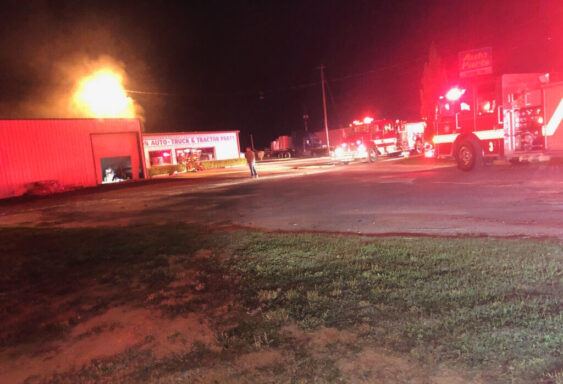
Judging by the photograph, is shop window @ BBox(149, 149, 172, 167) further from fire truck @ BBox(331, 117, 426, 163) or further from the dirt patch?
the dirt patch

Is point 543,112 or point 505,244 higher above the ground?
point 543,112

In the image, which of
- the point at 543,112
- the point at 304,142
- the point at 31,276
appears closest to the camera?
the point at 31,276

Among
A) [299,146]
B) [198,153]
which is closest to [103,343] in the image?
[198,153]

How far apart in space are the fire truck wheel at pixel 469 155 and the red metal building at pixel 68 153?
19876 millimetres

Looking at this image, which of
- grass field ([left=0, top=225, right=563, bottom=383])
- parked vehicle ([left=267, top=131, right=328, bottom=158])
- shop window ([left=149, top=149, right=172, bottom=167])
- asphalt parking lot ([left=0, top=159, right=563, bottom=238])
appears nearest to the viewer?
grass field ([left=0, top=225, right=563, bottom=383])

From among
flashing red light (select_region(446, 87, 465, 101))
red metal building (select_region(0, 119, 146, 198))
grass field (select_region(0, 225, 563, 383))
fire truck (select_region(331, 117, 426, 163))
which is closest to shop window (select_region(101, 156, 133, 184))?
red metal building (select_region(0, 119, 146, 198))

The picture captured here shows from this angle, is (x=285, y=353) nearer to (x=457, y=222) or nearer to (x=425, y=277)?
(x=425, y=277)

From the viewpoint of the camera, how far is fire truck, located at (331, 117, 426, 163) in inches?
998

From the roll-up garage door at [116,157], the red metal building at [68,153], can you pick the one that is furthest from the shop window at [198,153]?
the red metal building at [68,153]

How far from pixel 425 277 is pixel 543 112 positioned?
34.8 ft

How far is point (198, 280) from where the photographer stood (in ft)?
16.2

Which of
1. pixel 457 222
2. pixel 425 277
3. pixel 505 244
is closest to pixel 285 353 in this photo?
pixel 425 277

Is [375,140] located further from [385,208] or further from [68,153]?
[68,153]

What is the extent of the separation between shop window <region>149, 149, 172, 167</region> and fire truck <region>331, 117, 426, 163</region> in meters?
15.4
